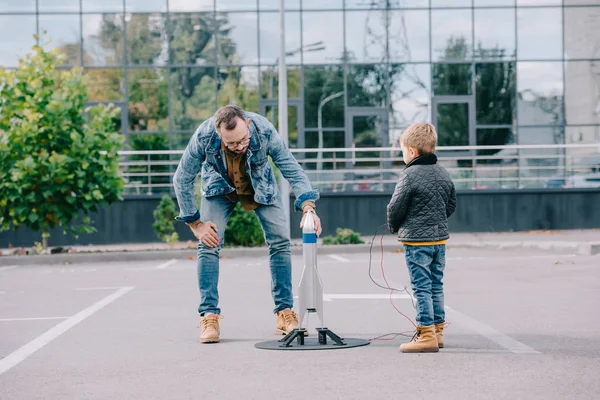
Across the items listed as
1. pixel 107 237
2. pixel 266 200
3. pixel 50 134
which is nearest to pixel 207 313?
pixel 266 200

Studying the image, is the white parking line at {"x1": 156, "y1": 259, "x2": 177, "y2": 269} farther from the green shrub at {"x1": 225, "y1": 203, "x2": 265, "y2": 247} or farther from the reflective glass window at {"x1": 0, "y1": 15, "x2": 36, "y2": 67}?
the reflective glass window at {"x1": 0, "y1": 15, "x2": 36, "y2": 67}

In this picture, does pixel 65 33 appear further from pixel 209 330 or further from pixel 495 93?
pixel 209 330

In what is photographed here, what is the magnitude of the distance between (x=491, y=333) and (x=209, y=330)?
1924 mm

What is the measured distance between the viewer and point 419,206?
6996 mm

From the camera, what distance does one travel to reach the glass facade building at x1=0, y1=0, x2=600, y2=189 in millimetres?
30531

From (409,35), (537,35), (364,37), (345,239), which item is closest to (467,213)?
(345,239)

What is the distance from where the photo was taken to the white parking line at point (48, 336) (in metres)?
6.80

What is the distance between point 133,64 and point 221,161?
23789 millimetres

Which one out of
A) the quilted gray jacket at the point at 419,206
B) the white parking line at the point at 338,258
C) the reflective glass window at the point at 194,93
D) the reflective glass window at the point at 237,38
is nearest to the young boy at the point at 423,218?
the quilted gray jacket at the point at 419,206

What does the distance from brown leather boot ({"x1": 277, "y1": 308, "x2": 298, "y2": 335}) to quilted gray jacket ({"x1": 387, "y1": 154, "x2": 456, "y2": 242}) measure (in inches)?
44.1

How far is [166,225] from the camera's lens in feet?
76.1

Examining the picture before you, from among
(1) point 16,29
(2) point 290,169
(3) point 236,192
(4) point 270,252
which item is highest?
(1) point 16,29

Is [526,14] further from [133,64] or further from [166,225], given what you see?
[166,225]

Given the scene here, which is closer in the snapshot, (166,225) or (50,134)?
(50,134)
